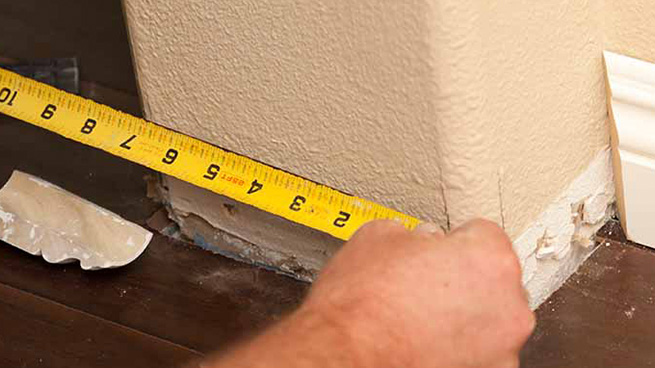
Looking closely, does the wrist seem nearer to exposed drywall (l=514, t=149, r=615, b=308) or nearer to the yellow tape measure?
the yellow tape measure

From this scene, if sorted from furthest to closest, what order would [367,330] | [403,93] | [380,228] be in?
[403,93], [380,228], [367,330]

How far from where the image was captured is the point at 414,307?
1.27 metres

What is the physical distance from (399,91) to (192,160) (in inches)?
15.5

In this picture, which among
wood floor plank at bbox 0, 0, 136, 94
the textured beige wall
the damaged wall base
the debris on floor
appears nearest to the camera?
the textured beige wall

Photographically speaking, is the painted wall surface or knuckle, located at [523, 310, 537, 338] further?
the painted wall surface

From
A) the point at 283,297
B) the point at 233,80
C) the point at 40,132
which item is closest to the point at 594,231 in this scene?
the point at 283,297

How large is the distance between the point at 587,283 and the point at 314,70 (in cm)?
54

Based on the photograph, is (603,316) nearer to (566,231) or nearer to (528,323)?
(566,231)

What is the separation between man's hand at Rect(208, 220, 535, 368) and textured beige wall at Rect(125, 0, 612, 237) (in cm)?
29

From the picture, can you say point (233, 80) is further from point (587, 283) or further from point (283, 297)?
point (587, 283)

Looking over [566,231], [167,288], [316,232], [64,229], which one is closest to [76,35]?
[64,229]

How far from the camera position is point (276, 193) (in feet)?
5.97

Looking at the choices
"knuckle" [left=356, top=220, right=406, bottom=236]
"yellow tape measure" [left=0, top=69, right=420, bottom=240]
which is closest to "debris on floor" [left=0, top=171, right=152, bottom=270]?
"yellow tape measure" [left=0, top=69, right=420, bottom=240]

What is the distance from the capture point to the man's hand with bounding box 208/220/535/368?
1.22 metres
